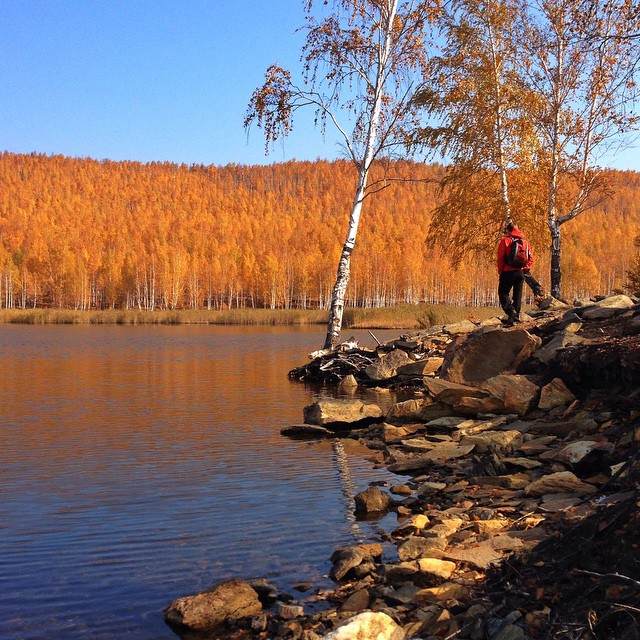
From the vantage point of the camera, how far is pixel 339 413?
11852 mm

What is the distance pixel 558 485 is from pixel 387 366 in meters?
11.2

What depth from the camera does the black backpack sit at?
1482 centimetres

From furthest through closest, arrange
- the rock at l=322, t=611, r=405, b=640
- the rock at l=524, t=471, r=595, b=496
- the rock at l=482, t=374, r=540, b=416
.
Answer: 1. the rock at l=482, t=374, r=540, b=416
2. the rock at l=524, t=471, r=595, b=496
3. the rock at l=322, t=611, r=405, b=640

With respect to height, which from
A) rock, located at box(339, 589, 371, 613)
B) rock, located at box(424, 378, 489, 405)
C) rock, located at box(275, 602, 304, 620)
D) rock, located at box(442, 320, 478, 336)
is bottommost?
rock, located at box(275, 602, 304, 620)

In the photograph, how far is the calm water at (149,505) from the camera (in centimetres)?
485

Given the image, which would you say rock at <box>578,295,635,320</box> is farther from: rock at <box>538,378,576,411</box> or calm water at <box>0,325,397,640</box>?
calm water at <box>0,325,397,640</box>

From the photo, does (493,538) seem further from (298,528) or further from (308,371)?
(308,371)

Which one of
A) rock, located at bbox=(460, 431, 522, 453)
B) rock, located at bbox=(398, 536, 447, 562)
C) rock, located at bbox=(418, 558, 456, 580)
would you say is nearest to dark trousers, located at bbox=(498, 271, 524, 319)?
rock, located at bbox=(460, 431, 522, 453)

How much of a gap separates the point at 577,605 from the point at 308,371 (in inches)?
637

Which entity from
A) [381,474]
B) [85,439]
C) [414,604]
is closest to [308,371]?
[85,439]

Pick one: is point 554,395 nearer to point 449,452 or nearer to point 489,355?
point 449,452

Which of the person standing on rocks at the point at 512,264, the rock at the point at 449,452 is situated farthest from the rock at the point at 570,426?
the person standing on rocks at the point at 512,264

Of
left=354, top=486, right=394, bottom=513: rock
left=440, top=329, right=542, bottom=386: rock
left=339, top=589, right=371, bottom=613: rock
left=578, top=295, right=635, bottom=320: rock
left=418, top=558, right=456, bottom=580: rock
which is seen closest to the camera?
left=339, top=589, right=371, bottom=613: rock

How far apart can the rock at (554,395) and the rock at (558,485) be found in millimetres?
3341
